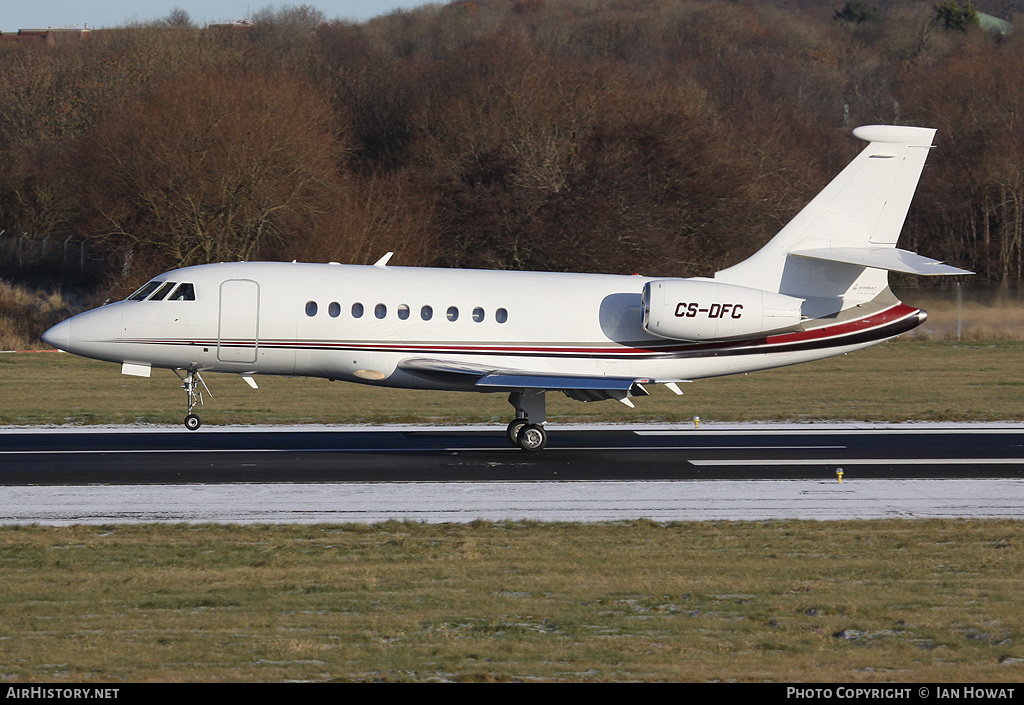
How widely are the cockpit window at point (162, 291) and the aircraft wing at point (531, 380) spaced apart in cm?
443

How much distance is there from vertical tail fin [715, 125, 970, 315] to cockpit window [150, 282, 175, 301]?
10991mm

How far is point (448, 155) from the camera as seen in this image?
190ft

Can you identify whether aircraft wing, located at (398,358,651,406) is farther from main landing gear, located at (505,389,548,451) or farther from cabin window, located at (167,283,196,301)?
cabin window, located at (167,283,196,301)

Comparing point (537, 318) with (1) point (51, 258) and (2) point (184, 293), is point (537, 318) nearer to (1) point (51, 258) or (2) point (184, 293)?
(2) point (184, 293)

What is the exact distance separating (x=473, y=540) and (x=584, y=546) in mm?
1322

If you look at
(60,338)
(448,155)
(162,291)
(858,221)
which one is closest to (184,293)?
(162,291)

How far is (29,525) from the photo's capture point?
47.6ft

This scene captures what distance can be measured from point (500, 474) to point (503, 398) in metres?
12.9

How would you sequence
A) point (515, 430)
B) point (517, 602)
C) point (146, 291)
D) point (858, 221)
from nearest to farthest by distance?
point (517, 602) → point (146, 291) → point (858, 221) → point (515, 430)

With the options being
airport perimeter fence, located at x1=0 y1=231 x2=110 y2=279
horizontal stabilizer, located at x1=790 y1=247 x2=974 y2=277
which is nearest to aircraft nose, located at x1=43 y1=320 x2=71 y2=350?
horizontal stabilizer, located at x1=790 y1=247 x2=974 y2=277

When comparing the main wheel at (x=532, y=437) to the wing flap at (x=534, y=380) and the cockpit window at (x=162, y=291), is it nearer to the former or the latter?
the wing flap at (x=534, y=380)

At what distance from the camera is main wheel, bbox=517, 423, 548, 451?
70.5ft

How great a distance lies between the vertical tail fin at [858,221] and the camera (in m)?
21.8

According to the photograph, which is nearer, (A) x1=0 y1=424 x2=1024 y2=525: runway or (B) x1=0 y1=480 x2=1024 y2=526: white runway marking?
(B) x1=0 y1=480 x2=1024 y2=526: white runway marking
